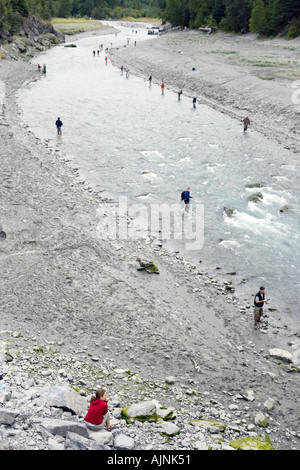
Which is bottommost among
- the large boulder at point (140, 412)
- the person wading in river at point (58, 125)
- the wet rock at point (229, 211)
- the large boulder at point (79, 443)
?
the large boulder at point (140, 412)

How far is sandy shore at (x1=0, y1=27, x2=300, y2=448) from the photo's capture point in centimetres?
1388

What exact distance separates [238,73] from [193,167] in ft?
105

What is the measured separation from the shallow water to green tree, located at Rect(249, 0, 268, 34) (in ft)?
153

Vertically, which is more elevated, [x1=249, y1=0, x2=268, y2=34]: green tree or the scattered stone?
[x1=249, y1=0, x2=268, y2=34]: green tree

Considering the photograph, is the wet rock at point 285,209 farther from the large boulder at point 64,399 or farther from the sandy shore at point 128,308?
the large boulder at point 64,399

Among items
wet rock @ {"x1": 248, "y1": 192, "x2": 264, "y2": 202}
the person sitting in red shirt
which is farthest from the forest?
the person sitting in red shirt

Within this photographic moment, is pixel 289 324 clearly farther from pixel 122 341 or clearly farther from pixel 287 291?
pixel 122 341

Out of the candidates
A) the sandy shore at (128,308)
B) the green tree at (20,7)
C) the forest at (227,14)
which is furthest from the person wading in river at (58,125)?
the green tree at (20,7)

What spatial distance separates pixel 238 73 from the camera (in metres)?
57.9

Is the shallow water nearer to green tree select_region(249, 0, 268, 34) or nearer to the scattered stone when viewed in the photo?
the scattered stone

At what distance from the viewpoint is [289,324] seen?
54.7 ft

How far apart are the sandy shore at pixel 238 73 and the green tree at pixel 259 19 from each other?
2870 mm

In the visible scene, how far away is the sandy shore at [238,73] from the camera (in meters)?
43.0
